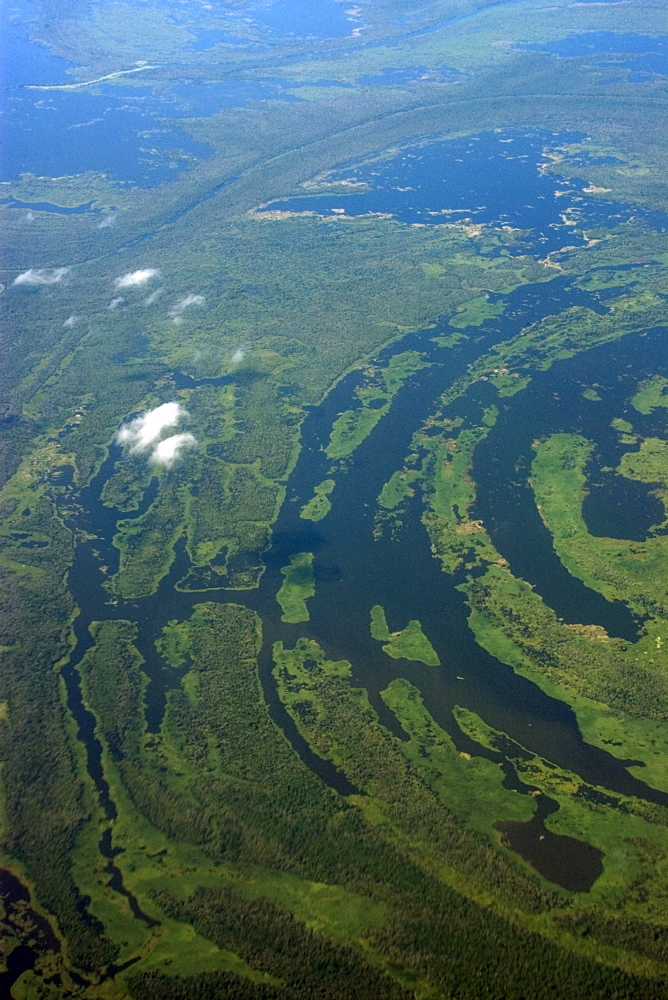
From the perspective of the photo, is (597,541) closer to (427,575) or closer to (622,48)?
(427,575)

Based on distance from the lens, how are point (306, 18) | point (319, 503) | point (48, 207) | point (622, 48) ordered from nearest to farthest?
point (319, 503) < point (48, 207) < point (622, 48) < point (306, 18)

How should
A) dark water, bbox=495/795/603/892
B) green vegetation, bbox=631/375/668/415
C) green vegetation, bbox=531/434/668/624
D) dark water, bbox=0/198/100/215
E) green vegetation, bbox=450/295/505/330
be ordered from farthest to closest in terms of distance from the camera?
dark water, bbox=0/198/100/215 < green vegetation, bbox=450/295/505/330 < green vegetation, bbox=631/375/668/415 < green vegetation, bbox=531/434/668/624 < dark water, bbox=495/795/603/892

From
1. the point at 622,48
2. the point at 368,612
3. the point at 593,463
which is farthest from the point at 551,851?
the point at 622,48

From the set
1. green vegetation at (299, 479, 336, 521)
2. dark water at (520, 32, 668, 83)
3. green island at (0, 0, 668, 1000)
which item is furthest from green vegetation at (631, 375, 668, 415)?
dark water at (520, 32, 668, 83)

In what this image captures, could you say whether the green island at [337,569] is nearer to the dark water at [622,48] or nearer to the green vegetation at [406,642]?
the green vegetation at [406,642]

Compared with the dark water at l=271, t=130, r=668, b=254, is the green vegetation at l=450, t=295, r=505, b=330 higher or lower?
lower

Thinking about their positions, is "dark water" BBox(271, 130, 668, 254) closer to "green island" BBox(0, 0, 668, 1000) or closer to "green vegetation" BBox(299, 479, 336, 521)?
"green island" BBox(0, 0, 668, 1000)
